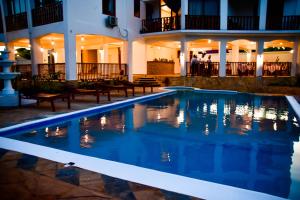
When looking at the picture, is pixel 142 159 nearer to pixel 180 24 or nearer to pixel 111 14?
pixel 111 14

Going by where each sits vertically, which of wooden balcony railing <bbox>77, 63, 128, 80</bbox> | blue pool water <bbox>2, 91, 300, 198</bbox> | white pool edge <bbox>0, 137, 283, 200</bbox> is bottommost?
blue pool water <bbox>2, 91, 300, 198</bbox>

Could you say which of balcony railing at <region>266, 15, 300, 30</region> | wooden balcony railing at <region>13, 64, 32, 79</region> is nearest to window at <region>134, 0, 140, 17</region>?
wooden balcony railing at <region>13, 64, 32, 79</region>

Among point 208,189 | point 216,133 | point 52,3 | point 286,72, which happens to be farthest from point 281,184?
point 286,72

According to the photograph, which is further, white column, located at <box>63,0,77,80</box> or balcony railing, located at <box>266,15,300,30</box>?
balcony railing, located at <box>266,15,300,30</box>

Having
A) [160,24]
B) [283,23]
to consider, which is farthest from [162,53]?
[283,23]

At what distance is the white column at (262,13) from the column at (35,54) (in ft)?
50.2

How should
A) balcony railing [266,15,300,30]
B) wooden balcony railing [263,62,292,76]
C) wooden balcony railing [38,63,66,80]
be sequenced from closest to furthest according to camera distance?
wooden balcony railing [38,63,66,80] < balcony railing [266,15,300,30] < wooden balcony railing [263,62,292,76]

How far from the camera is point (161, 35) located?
61.5 feet

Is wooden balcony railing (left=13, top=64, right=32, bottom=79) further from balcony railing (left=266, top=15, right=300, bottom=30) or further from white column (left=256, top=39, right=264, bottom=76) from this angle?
balcony railing (left=266, top=15, right=300, bottom=30)

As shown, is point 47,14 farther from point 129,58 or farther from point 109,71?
point 129,58

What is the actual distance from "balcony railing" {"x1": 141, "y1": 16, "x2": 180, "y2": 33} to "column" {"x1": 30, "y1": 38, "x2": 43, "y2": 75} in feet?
25.5

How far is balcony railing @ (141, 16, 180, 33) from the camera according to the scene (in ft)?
60.8

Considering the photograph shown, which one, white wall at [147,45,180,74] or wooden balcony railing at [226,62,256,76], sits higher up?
white wall at [147,45,180,74]

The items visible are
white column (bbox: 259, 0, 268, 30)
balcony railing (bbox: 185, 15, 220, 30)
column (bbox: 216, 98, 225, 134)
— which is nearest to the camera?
column (bbox: 216, 98, 225, 134)
